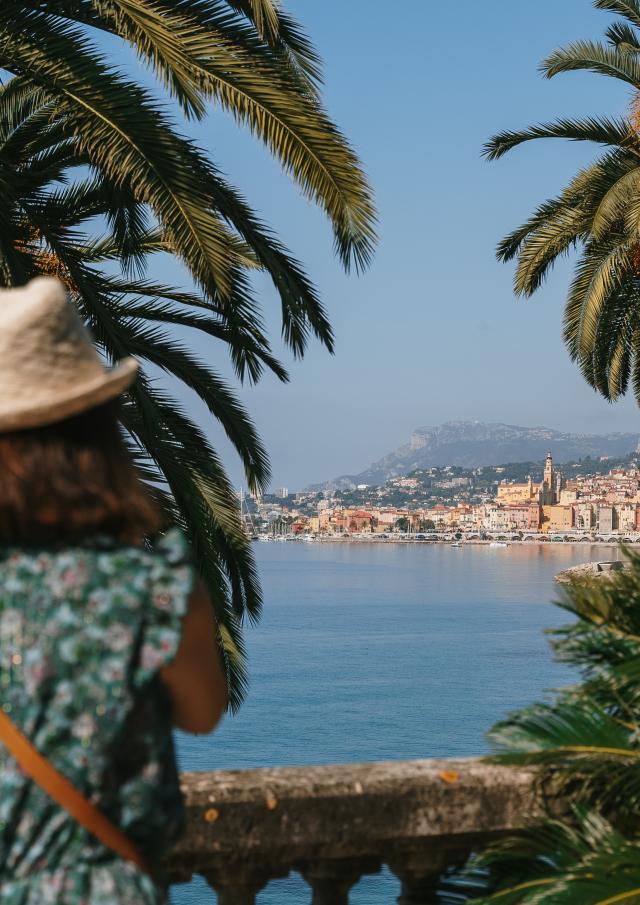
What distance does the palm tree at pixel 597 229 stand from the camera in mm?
15750

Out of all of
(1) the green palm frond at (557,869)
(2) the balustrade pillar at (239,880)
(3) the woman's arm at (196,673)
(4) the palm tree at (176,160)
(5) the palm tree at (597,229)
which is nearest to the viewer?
(3) the woman's arm at (196,673)

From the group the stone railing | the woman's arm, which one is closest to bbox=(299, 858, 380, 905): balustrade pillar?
the stone railing

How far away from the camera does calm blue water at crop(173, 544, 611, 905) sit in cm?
3059

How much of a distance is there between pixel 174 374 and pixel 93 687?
8.82 metres

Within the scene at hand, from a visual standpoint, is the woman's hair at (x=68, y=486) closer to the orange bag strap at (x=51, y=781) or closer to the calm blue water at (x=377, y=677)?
the orange bag strap at (x=51, y=781)

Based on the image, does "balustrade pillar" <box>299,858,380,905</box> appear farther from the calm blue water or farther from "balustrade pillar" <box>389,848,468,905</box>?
the calm blue water

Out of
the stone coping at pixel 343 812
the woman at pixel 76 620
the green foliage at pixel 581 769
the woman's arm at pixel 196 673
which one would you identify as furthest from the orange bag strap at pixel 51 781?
the green foliage at pixel 581 769

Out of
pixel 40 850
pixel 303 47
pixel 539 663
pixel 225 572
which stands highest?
pixel 303 47

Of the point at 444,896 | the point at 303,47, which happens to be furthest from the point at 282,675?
the point at 444,896

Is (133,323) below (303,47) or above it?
below

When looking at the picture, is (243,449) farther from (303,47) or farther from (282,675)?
(282,675)

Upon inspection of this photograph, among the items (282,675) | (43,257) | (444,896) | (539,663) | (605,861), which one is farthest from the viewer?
(539,663)

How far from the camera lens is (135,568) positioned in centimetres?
153

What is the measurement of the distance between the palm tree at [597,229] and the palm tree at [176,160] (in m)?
7.86
